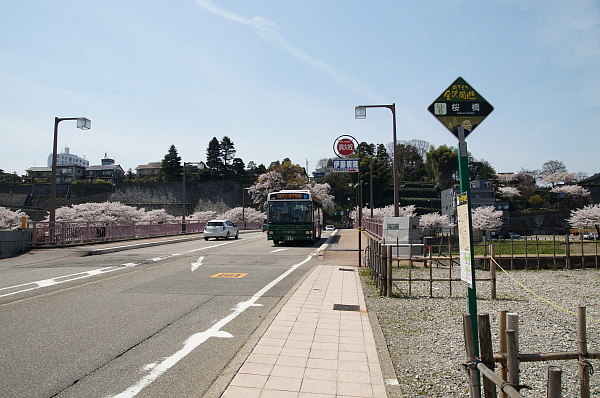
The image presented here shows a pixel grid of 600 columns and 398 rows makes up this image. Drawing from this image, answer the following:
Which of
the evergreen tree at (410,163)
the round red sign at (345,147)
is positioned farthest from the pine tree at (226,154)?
the round red sign at (345,147)

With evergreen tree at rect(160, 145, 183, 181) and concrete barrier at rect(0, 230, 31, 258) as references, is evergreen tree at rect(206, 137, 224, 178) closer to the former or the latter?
evergreen tree at rect(160, 145, 183, 181)

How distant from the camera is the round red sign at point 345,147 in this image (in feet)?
59.2

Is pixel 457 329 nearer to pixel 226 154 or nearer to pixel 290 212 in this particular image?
pixel 290 212

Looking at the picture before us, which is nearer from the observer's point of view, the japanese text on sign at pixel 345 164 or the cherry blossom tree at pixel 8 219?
the japanese text on sign at pixel 345 164

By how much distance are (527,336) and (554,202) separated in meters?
90.4

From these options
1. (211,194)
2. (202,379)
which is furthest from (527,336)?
(211,194)

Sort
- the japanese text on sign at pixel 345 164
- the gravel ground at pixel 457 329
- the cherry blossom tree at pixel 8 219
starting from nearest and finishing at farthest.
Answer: the gravel ground at pixel 457 329 < the japanese text on sign at pixel 345 164 < the cherry blossom tree at pixel 8 219

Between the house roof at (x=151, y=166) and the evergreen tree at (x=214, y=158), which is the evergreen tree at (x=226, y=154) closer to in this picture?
the evergreen tree at (x=214, y=158)

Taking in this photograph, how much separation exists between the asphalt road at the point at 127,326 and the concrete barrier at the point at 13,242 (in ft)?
20.8

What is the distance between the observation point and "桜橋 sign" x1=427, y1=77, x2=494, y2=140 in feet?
16.3

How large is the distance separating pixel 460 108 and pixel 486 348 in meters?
2.95

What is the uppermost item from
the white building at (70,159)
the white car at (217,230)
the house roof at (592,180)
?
the white building at (70,159)

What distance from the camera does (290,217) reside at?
1010 inches

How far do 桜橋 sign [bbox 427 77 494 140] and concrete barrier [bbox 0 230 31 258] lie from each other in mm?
20726
